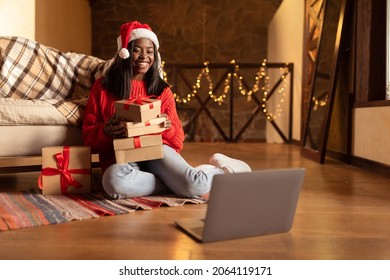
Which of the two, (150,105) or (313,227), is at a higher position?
(150,105)

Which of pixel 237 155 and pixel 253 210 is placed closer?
pixel 253 210

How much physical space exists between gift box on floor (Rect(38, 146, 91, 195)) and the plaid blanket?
46 centimetres

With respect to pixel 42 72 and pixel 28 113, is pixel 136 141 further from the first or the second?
pixel 42 72

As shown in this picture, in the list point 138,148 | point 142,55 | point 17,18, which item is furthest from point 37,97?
point 17,18

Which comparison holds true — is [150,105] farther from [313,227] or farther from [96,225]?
[313,227]

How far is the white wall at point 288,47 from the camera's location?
4.77m

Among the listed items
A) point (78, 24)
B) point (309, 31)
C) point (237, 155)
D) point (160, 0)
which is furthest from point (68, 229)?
Answer: point (160, 0)

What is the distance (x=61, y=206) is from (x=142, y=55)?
0.72 meters

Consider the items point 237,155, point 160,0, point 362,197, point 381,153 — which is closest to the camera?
point 362,197

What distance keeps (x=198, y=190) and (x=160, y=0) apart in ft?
18.2

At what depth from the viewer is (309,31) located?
3.98 meters

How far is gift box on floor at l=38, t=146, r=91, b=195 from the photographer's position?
5.99ft

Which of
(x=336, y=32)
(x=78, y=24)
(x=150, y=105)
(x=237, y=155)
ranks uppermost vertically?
(x=78, y=24)

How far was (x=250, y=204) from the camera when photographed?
1151mm
